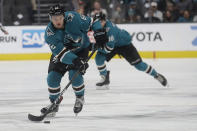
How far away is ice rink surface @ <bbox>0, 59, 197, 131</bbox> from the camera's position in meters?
4.81

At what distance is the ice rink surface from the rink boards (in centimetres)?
124

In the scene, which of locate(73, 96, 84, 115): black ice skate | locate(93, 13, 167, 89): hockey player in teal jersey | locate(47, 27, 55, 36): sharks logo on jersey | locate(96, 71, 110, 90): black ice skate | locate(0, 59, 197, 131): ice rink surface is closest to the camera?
locate(0, 59, 197, 131): ice rink surface

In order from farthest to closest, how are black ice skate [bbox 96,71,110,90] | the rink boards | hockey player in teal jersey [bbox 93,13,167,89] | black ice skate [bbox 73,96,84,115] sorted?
the rink boards, black ice skate [bbox 96,71,110,90], hockey player in teal jersey [bbox 93,13,167,89], black ice skate [bbox 73,96,84,115]

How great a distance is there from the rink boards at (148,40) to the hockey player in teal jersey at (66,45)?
6.33 meters

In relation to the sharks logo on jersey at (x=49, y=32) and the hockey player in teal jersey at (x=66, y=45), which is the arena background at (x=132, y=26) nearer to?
the hockey player in teal jersey at (x=66, y=45)

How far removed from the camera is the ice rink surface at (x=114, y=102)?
481cm

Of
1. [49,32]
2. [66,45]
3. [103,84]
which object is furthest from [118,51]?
[49,32]

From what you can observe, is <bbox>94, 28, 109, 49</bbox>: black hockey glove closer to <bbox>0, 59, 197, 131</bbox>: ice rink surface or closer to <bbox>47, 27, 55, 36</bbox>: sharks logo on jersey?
<bbox>47, 27, 55, 36</bbox>: sharks logo on jersey

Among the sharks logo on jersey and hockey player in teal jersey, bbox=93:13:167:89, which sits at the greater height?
the sharks logo on jersey

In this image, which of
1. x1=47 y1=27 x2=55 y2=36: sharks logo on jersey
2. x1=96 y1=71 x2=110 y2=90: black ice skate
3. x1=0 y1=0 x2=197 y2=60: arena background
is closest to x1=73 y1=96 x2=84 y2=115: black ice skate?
x1=47 y1=27 x2=55 y2=36: sharks logo on jersey

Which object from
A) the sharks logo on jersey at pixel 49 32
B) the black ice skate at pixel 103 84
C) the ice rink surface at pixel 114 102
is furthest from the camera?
the black ice skate at pixel 103 84

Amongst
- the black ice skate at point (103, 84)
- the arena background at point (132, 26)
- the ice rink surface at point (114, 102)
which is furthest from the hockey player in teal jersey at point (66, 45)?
the arena background at point (132, 26)

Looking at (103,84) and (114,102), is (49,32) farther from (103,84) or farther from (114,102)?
(103,84)

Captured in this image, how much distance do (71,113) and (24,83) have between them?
111 inches
